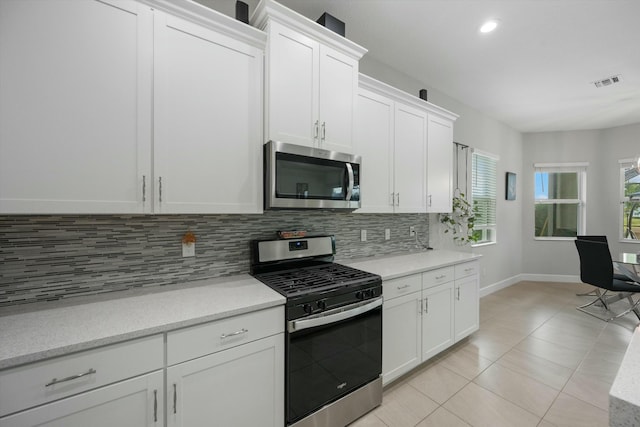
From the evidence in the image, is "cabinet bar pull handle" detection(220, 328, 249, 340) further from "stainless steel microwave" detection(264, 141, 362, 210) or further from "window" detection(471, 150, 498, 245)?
"window" detection(471, 150, 498, 245)

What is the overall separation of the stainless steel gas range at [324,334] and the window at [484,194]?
3020mm

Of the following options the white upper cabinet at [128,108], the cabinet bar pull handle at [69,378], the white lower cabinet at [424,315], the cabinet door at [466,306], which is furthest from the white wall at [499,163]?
the cabinet bar pull handle at [69,378]

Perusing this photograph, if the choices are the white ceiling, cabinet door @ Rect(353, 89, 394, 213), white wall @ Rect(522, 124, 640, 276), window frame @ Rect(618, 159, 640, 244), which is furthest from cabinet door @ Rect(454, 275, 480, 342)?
window frame @ Rect(618, 159, 640, 244)

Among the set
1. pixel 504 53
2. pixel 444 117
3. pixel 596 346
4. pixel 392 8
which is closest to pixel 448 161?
pixel 444 117

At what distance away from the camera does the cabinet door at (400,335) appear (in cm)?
197

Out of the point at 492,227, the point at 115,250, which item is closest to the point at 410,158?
the point at 115,250

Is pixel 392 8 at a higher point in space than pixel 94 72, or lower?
higher

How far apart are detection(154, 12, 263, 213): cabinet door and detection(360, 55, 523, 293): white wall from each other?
1.68 meters

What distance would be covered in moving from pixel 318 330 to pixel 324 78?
1667 millimetres

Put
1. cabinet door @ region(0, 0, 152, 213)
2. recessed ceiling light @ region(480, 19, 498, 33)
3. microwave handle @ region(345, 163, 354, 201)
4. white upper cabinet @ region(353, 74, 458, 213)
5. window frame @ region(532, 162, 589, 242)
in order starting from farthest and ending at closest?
window frame @ region(532, 162, 589, 242) < white upper cabinet @ region(353, 74, 458, 213) < recessed ceiling light @ region(480, 19, 498, 33) < microwave handle @ region(345, 163, 354, 201) < cabinet door @ region(0, 0, 152, 213)

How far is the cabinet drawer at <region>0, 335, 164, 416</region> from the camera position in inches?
35.1

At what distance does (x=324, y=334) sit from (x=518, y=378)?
189cm

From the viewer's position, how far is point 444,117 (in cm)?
297

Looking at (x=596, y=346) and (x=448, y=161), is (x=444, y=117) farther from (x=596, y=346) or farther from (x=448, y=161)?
(x=596, y=346)
